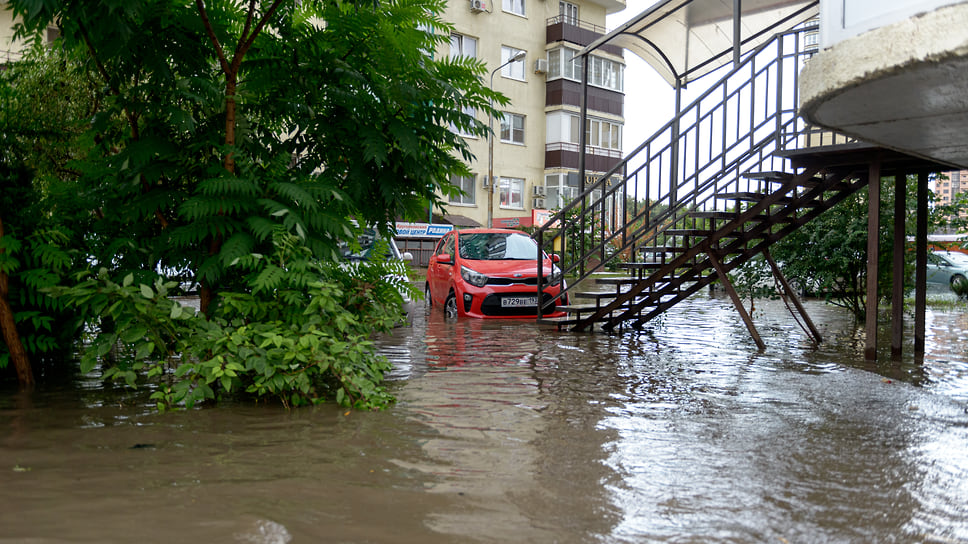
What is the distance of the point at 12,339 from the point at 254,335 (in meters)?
2.23

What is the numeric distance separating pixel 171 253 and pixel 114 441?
1913 mm

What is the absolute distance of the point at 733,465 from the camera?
4.68m

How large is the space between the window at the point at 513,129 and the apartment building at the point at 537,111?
0.05 metres

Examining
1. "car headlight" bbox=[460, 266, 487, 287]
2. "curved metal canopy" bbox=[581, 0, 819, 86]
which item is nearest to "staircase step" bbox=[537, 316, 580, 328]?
"car headlight" bbox=[460, 266, 487, 287]

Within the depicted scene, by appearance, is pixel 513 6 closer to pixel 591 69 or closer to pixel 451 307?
pixel 591 69

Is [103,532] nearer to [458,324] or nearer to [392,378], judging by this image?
[392,378]

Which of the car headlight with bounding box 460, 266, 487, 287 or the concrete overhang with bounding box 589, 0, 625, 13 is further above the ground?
the concrete overhang with bounding box 589, 0, 625, 13

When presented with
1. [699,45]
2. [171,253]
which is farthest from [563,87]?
[171,253]

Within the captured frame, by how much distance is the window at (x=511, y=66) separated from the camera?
137 feet

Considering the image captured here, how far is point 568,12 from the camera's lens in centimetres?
4422

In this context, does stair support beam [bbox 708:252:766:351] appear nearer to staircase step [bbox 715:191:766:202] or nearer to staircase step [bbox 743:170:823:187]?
staircase step [bbox 715:191:766:202]

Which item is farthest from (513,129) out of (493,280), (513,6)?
(493,280)

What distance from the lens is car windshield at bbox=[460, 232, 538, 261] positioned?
14.3 m

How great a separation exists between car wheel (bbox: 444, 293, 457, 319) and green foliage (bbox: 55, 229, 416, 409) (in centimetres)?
741
